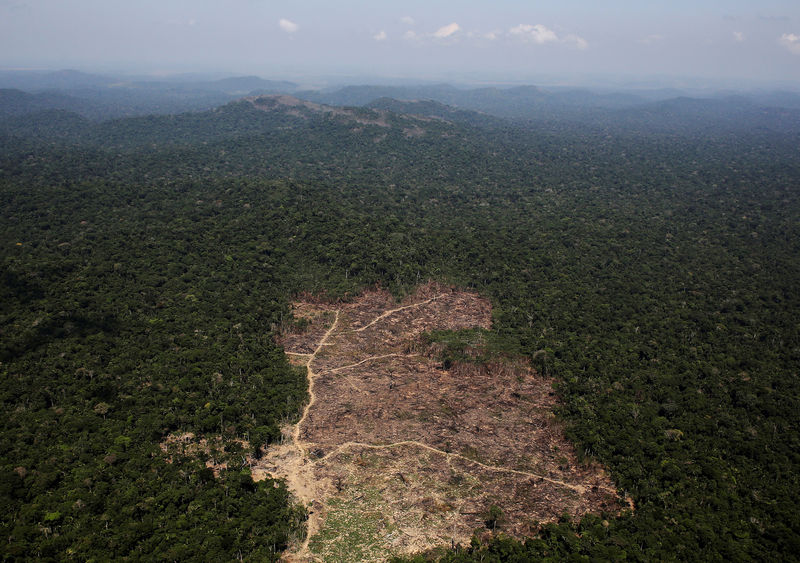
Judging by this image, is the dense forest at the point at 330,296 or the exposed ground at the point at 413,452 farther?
the exposed ground at the point at 413,452

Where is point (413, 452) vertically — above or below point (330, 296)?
below

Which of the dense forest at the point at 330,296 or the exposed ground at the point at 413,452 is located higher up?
the dense forest at the point at 330,296

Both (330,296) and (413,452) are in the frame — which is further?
(330,296)

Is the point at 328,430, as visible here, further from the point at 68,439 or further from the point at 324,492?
the point at 68,439
